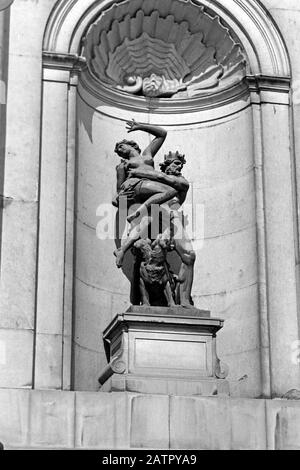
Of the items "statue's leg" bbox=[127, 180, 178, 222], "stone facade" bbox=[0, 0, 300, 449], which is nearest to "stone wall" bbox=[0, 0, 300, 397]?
"stone facade" bbox=[0, 0, 300, 449]

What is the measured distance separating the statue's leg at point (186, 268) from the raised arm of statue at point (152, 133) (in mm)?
1253

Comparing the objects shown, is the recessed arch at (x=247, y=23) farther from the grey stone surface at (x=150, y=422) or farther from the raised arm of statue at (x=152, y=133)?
the grey stone surface at (x=150, y=422)

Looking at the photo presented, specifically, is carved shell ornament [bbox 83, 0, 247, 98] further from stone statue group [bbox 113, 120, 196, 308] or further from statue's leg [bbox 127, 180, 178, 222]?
statue's leg [bbox 127, 180, 178, 222]

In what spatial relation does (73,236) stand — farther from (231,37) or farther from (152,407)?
(231,37)

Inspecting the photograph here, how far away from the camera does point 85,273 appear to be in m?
15.0

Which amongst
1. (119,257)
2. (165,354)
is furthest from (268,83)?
(165,354)

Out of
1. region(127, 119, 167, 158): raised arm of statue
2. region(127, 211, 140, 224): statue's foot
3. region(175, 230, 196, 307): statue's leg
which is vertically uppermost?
region(127, 119, 167, 158): raised arm of statue

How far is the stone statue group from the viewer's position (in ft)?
47.3

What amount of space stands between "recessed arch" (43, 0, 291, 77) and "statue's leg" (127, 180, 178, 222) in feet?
6.63

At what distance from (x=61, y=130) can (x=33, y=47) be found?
1120mm

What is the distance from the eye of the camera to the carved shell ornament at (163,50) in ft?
52.2

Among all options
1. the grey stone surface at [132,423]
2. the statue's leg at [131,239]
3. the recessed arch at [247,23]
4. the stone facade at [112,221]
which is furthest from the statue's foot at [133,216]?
the grey stone surface at [132,423]
